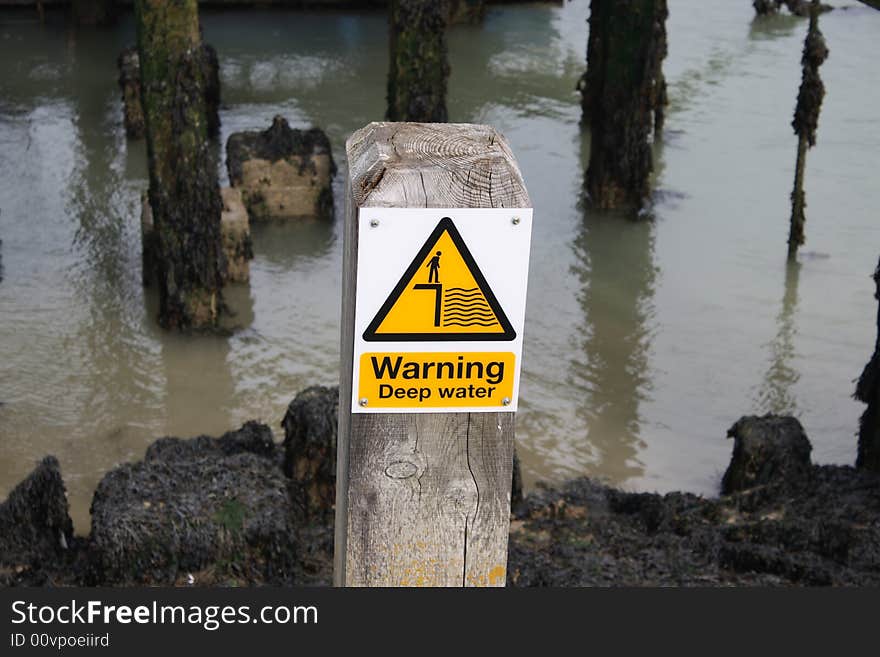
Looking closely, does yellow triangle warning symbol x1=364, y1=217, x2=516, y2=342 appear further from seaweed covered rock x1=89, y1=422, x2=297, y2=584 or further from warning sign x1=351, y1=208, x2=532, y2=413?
seaweed covered rock x1=89, y1=422, x2=297, y2=584

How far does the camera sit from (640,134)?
428 inches

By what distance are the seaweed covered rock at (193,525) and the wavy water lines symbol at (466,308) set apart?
3.11 metres

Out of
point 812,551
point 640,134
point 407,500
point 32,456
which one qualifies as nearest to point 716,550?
point 812,551

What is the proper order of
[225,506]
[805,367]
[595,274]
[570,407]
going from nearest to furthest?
[225,506] < [570,407] < [805,367] < [595,274]

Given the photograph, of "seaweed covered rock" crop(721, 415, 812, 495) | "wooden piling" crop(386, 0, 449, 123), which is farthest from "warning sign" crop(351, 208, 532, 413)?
"wooden piling" crop(386, 0, 449, 123)

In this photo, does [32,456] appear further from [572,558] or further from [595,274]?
[595,274]

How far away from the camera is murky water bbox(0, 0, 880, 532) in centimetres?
791

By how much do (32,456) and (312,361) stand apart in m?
1.91

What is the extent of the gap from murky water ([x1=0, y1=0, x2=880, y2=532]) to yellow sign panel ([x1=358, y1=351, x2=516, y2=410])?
5.02 m

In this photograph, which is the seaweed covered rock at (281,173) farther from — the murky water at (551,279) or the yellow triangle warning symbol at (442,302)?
the yellow triangle warning symbol at (442,302)

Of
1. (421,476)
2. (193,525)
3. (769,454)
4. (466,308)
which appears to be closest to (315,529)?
(193,525)

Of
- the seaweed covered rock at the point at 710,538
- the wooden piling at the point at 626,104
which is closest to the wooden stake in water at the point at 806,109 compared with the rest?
the wooden piling at the point at 626,104

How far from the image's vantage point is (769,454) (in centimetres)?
662

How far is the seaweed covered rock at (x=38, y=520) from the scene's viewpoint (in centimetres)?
531
